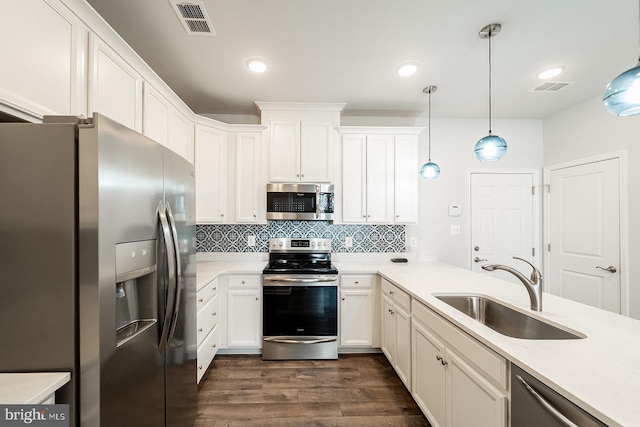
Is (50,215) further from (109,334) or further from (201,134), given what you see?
(201,134)

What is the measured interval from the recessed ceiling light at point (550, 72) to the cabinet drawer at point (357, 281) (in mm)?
2472

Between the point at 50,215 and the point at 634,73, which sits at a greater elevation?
the point at 634,73

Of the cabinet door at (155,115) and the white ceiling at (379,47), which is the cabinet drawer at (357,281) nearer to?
the white ceiling at (379,47)

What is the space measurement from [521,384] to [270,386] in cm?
191

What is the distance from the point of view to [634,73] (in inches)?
42.4

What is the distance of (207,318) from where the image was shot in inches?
90.4

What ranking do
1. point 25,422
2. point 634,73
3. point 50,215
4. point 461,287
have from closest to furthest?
point 25,422, point 50,215, point 634,73, point 461,287

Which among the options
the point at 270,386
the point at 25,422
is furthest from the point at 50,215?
the point at 270,386

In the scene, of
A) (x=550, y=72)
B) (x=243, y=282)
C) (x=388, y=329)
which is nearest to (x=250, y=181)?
(x=243, y=282)

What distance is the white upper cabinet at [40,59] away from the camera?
3.14 ft

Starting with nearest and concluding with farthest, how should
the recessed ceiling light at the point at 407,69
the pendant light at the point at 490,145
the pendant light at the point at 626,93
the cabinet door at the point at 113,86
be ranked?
the pendant light at the point at 626,93
the cabinet door at the point at 113,86
the pendant light at the point at 490,145
the recessed ceiling light at the point at 407,69

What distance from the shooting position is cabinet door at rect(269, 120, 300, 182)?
293cm

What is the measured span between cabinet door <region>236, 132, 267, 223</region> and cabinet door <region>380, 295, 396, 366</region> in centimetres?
158

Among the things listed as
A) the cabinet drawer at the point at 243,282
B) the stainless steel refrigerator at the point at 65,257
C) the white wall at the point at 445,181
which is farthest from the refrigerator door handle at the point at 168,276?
the white wall at the point at 445,181
